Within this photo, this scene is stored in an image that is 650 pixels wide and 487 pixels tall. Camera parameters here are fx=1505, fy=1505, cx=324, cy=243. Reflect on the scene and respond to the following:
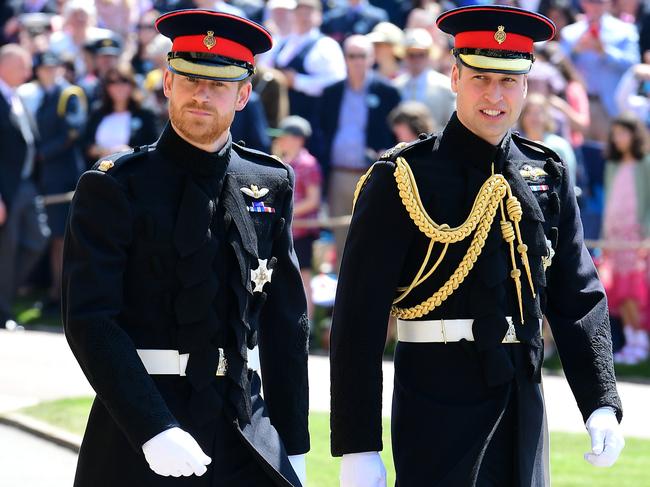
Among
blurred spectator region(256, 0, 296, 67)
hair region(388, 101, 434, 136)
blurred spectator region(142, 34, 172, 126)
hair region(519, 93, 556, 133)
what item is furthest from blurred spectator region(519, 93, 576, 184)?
blurred spectator region(256, 0, 296, 67)

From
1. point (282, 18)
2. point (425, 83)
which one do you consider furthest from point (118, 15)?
point (425, 83)

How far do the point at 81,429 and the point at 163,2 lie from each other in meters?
8.22

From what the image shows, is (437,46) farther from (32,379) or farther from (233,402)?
(233,402)

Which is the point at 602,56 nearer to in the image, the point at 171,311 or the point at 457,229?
the point at 457,229

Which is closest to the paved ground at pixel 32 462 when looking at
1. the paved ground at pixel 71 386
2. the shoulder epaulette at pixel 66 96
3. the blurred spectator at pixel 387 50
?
the paved ground at pixel 71 386

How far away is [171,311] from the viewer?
171 inches

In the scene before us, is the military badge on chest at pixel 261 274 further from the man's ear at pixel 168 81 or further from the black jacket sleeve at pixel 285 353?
the man's ear at pixel 168 81

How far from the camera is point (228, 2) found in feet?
47.9

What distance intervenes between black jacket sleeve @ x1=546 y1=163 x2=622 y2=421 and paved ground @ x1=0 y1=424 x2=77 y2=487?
327 cm

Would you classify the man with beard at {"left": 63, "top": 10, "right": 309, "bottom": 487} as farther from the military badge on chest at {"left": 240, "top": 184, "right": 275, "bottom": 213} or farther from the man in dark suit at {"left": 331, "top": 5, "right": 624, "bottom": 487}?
the man in dark suit at {"left": 331, "top": 5, "right": 624, "bottom": 487}

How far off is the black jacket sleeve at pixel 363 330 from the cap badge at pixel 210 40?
71cm

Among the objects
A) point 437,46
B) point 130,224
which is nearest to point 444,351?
point 130,224

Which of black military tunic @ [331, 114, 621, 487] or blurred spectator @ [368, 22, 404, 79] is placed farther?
blurred spectator @ [368, 22, 404, 79]

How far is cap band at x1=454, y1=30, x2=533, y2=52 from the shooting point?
15.5 feet
